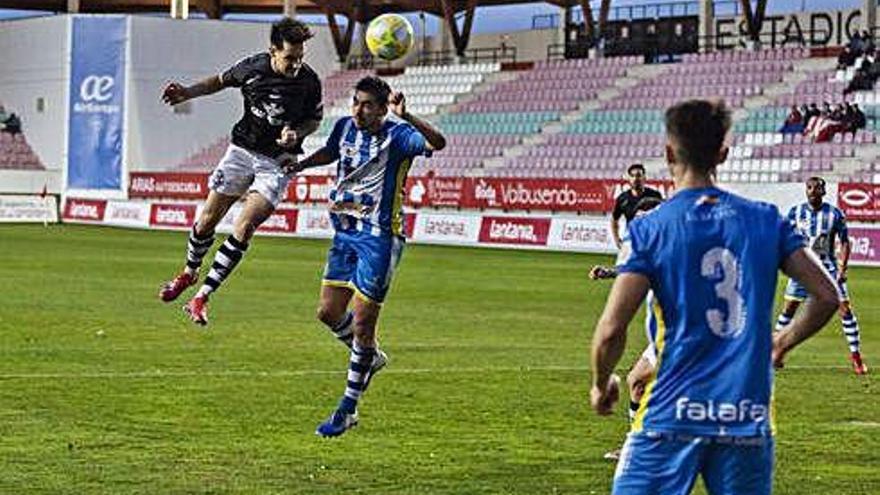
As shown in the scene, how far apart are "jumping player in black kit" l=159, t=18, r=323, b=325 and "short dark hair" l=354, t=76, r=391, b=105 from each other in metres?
1.20

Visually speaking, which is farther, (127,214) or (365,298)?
(127,214)

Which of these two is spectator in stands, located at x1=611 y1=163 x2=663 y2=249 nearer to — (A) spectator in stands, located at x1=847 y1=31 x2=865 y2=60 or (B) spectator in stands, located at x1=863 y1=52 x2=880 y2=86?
(B) spectator in stands, located at x1=863 y1=52 x2=880 y2=86

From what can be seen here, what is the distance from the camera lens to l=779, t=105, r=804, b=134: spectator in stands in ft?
174

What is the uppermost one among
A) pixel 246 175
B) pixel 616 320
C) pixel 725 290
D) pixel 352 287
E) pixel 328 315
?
pixel 246 175

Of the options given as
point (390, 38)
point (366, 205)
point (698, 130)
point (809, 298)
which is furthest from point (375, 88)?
point (698, 130)

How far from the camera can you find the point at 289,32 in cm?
1390

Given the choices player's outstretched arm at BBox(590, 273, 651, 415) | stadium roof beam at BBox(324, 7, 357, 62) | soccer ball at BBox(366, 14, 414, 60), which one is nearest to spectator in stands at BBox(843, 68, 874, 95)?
stadium roof beam at BBox(324, 7, 357, 62)

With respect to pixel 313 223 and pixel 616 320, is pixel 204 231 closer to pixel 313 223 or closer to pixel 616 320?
pixel 616 320

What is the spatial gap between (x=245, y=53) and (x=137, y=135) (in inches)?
240

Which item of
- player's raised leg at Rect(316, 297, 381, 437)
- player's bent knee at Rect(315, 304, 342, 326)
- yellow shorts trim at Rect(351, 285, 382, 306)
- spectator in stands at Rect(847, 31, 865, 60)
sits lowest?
player's raised leg at Rect(316, 297, 381, 437)

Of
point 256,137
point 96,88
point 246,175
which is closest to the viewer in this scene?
point 256,137

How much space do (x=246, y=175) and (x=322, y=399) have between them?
2.61 metres

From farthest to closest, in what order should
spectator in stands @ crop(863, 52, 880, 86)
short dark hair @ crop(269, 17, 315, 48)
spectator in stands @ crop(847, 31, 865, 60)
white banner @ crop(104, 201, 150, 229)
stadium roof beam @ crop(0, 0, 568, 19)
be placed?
stadium roof beam @ crop(0, 0, 568, 19)
white banner @ crop(104, 201, 150, 229)
spectator in stands @ crop(847, 31, 865, 60)
spectator in stands @ crop(863, 52, 880, 86)
short dark hair @ crop(269, 17, 315, 48)

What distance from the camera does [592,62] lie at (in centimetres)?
6481
